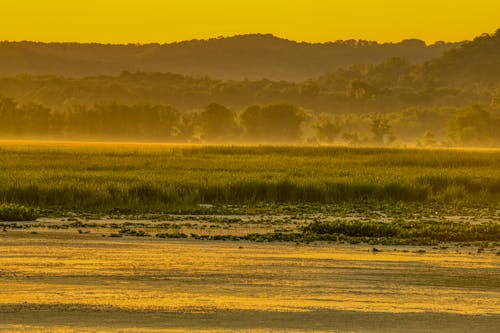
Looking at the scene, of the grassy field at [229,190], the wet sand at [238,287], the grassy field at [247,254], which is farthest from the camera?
the grassy field at [229,190]

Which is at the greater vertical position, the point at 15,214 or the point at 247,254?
the point at 15,214

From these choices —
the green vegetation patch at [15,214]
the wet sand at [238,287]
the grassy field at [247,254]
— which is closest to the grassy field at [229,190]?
the grassy field at [247,254]

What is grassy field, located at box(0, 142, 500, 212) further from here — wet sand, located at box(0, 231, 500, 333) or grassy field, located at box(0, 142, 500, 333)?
wet sand, located at box(0, 231, 500, 333)

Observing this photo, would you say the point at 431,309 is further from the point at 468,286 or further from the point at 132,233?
the point at 132,233

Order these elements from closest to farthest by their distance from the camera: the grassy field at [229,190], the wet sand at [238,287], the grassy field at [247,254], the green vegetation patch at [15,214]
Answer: the wet sand at [238,287]
the grassy field at [247,254]
the green vegetation patch at [15,214]
the grassy field at [229,190]

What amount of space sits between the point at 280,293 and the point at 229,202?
26.8m

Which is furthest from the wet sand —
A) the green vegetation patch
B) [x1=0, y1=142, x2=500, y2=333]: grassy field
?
the green vegetation patch

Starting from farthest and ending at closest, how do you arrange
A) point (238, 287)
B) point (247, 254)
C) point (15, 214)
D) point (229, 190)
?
1. point (229, 190)
2. point (15, 214)
3. point (247, 254)
4. point (238, 287)

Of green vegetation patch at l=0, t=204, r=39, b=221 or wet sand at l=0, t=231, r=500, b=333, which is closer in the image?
wet sand at l=0, t=231, r=500, b=333

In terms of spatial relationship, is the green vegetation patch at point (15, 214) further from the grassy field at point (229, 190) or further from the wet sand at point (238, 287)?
the wet sand at point (238, 287)

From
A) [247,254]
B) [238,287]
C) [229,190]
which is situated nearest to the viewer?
[238,287]

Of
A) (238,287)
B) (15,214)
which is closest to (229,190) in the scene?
(15,214)

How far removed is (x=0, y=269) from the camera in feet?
90.7

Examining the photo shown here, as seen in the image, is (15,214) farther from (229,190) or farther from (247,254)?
(229,190)
